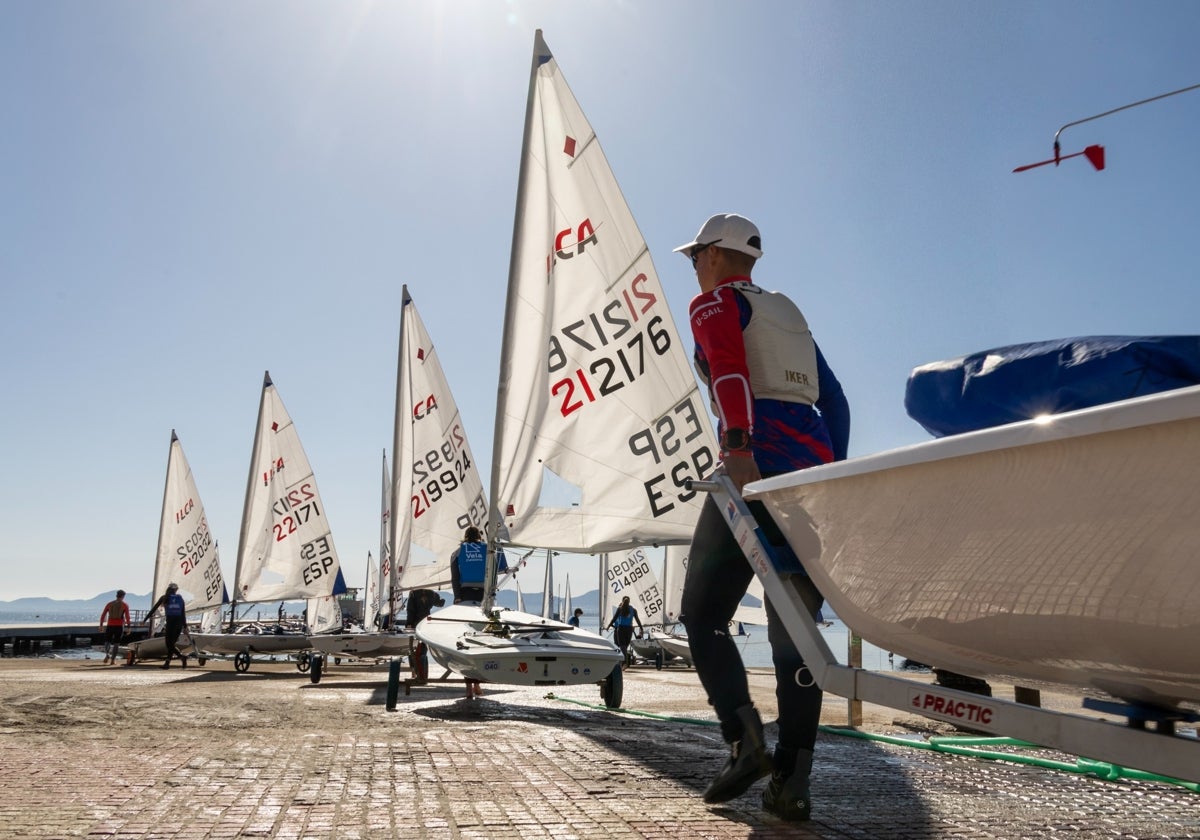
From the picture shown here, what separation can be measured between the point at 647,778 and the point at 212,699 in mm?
5928

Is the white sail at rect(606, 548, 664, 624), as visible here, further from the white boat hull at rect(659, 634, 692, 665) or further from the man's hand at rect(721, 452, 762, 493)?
the man's hand at rect(721, 452, 762, 493)

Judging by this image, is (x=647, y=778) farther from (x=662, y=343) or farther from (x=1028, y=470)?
(x=662, y=343)

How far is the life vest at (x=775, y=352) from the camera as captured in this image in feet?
11.1

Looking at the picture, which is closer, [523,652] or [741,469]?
[741,469]

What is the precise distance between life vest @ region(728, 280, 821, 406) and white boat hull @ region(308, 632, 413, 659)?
39.7 feet

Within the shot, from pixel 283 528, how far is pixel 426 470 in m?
6.43

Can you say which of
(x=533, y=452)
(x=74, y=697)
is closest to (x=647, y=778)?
(x=533, y=452)

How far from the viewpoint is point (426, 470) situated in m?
20.3

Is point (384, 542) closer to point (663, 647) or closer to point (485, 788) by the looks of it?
point (663, 647)

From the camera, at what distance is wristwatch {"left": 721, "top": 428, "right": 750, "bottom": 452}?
3058 mm

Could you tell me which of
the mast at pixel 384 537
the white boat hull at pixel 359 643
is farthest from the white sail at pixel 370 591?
the white boat hull at pixel 359 643

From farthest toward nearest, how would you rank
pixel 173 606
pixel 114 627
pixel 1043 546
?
pixel 114 627, pixel 173 606, pixel 1043 546

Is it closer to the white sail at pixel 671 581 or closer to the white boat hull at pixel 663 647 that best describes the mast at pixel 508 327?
the white boat hull at pixel 663 647

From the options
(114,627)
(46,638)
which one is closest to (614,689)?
(114,627)
